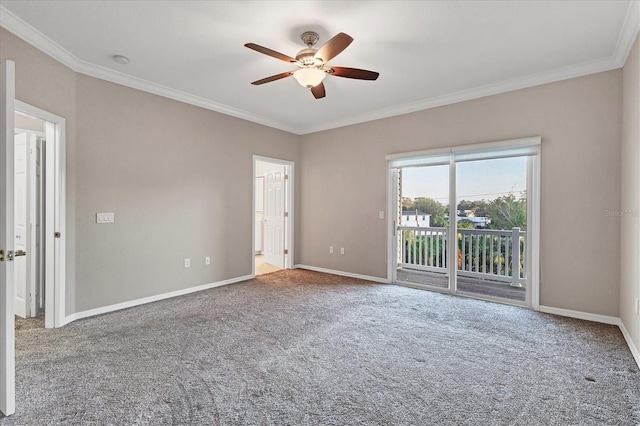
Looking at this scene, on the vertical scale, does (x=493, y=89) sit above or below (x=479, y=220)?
above

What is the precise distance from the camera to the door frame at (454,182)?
362cm

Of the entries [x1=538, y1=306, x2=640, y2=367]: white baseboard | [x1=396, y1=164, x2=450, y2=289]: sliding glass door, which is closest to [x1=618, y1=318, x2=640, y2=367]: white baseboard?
[x1=538, y1=306, x2=640, y2=367]: white baseboard

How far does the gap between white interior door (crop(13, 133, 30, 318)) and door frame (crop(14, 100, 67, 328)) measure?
1.60 feet

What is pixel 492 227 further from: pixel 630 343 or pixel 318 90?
pixel 318 90

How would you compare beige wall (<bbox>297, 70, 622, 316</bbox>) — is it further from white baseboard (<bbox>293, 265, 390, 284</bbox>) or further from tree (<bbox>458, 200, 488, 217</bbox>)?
white baseboard (<bbox>293, 265, 390, 284</bbox>)

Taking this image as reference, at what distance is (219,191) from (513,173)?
4089 millimetres

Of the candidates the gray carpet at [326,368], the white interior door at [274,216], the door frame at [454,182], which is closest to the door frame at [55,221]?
the gray carpet at [326,368]

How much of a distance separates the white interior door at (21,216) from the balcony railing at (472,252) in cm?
487

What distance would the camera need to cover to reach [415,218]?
4.84 m

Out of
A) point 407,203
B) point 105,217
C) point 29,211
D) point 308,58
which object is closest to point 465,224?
point 407,203

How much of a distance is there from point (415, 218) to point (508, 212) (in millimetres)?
1291

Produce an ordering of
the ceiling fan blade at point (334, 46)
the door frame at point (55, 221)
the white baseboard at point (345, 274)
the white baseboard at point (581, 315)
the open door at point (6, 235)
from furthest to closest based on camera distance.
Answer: the white baseboard at point (345, 274) → the white baseboard at point (581, 315) → the door frame at point (55, 221) → the ceiling fan blade at point (334, 46) → the open door at point (6, 235)

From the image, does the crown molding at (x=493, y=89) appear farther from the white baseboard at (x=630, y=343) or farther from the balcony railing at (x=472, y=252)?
the white baseboard at (x=630, y=343)

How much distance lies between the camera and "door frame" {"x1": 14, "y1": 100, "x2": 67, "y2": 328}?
120 inches
